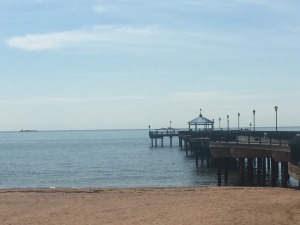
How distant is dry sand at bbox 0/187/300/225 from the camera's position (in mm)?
19359

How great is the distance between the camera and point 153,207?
2262 cm

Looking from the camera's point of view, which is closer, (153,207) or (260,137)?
(153,207)

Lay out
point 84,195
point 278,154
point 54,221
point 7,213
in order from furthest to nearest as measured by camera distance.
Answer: point 278,154, point 84,195, point 7,213, point 54,221

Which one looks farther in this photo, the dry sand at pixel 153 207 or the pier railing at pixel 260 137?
the pier railing at pixel 260 137

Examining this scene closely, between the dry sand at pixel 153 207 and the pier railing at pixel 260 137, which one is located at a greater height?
the pier railing at pixel 260 137

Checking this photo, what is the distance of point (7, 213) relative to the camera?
22.9 meters

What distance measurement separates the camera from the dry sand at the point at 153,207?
1936 centimetres

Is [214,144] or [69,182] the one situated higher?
[214,144]

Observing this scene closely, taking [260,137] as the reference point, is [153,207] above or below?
below

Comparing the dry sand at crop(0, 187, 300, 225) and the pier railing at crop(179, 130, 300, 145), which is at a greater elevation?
the pier railing at crop(179, 130, 300, 145)

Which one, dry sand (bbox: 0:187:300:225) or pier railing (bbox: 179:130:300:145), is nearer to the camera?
dry sand (bbox: 0:187:300:225)

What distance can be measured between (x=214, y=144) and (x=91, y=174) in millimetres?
16829

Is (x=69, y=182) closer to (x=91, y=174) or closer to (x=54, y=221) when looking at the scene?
(x=91, y=174)

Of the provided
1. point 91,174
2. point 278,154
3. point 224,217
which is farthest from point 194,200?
point 91,174
